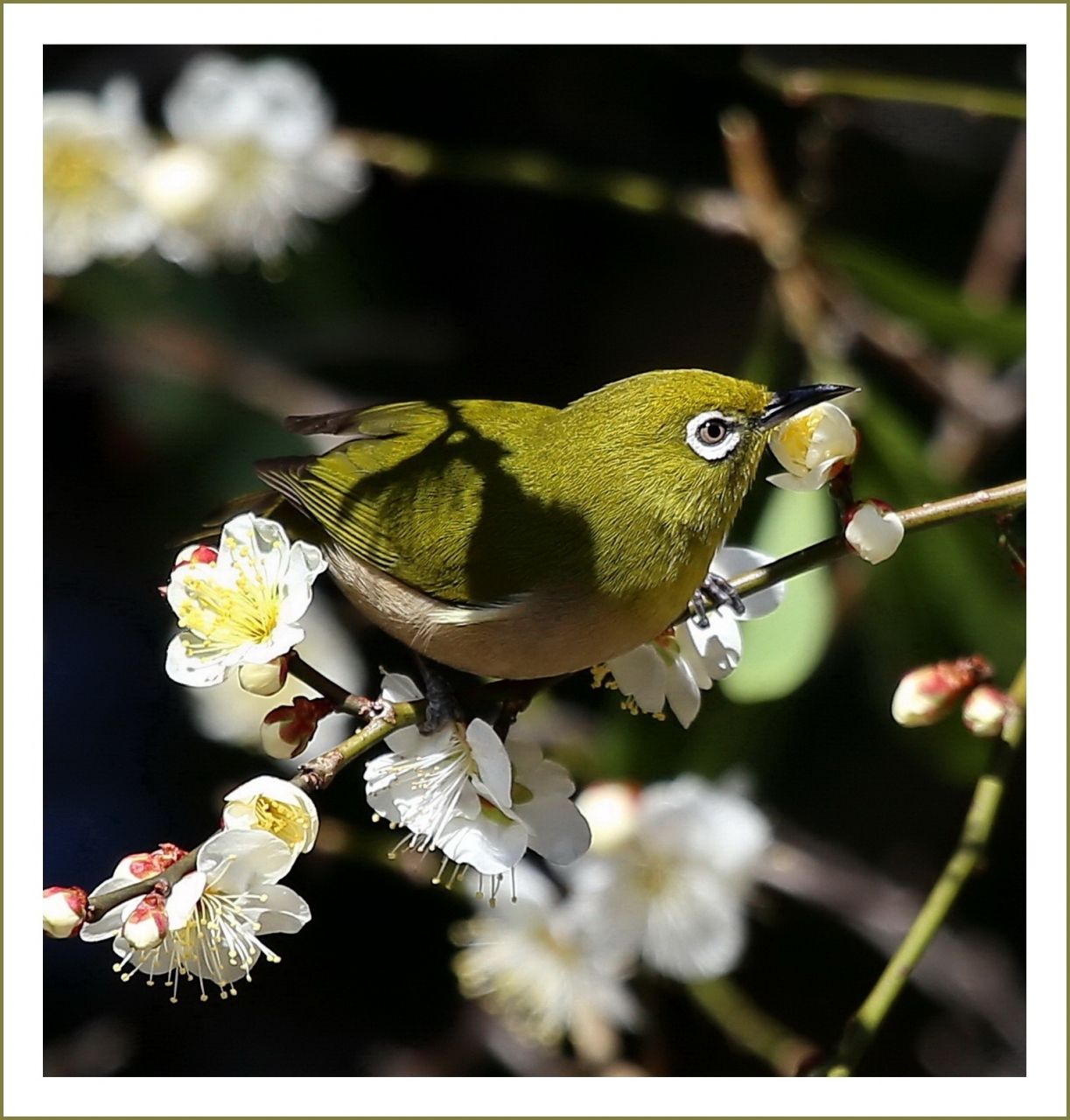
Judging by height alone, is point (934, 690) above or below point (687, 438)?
below

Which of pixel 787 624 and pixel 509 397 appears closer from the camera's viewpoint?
pixel 787 624

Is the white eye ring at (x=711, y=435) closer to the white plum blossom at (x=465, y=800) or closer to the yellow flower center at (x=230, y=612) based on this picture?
the white plum blossom at (x=465, y=800)

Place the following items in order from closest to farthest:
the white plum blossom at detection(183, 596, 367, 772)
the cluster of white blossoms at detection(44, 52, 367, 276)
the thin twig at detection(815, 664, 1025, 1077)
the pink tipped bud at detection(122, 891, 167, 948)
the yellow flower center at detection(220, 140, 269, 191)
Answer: the pink tipped bud at detection(122, 891, 167, 948)
the thin twig at detection(815, 664, 1025, 1077)
the white plum blossom at detection(183, 596, 367, 772)
the cluster of white blossoms at detection(44, 52, 367, 276)
the yellow flower center at detection(220, 140, 269, 191)

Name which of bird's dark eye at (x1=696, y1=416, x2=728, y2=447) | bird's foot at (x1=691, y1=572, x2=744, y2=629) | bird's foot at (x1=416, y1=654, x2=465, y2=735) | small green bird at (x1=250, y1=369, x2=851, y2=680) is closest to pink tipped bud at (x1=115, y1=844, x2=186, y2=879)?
bird's foot at (x1=416, y1=654, x2=465, y2=735)

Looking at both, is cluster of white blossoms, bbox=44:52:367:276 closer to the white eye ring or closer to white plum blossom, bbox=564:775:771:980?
the white eye ring

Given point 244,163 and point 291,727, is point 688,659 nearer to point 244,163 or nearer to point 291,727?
point 291,727

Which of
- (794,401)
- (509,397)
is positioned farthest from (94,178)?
(794,401)

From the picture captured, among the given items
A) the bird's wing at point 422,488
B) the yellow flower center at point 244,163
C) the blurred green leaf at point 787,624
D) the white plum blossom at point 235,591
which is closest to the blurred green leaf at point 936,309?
the blurred green leaf at point 787,624
